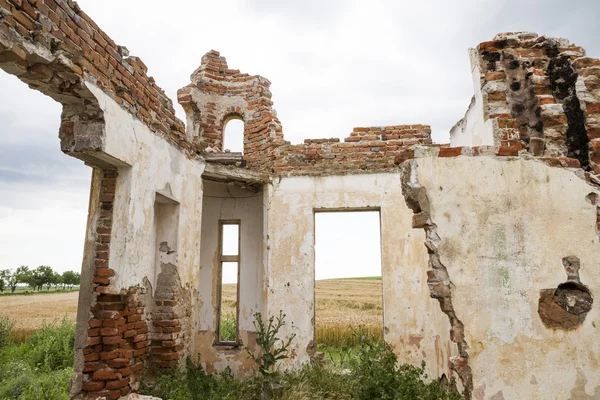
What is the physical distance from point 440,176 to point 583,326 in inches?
64.4

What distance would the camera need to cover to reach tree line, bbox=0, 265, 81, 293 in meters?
47.0

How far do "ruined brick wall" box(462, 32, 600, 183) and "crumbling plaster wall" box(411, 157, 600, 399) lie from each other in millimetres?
345

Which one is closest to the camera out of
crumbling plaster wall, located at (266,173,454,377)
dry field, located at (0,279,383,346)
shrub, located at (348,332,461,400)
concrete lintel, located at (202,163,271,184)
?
shrub, located at (348,332,461,400)

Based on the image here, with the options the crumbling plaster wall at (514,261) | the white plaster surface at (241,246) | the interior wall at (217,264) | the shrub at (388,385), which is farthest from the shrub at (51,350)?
the crumbling plaster wall at (514,261)

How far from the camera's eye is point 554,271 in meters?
3.36

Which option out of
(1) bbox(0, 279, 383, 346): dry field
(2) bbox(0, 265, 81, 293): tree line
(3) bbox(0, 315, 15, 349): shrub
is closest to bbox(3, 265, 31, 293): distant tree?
(2) bbox(0, 265, 81, 293): tree line

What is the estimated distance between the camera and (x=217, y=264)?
336 inches

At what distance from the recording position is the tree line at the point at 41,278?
46969mm

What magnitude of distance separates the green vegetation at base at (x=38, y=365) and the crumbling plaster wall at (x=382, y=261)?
11.4 feet

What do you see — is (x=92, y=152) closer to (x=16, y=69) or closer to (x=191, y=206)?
(x=16, y=69)

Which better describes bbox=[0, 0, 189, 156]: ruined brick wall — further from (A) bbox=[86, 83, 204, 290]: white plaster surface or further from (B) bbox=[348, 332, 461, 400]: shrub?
(B) bbox=[348, 332, 461, 400]: shrub

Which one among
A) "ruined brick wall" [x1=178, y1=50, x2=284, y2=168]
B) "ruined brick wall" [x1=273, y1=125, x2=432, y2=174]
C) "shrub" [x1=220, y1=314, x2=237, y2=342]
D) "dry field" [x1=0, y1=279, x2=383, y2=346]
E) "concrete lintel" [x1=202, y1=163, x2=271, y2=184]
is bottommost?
"dry field" [x1=0, y1=279, x2=383, y2=346]

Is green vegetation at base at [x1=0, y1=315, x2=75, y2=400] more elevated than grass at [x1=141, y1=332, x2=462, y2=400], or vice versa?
grass at [x1=141, y1=332, x2=462, y2=400]

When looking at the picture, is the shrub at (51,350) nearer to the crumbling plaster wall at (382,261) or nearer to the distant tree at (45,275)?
the crumbling plaster wall at (382,261)
